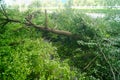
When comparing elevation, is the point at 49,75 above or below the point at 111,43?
below

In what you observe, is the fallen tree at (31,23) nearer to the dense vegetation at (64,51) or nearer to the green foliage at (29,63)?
the dense vegetation at (64,51)

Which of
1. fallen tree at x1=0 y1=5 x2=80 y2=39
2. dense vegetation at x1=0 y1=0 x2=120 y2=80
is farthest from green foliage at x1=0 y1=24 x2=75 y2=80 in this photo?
fallen tree at x1=0 y1=5 x2=80 y2=39

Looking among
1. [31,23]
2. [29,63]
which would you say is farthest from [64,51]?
[29,63]

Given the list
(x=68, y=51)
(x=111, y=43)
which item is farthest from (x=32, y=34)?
(x=111, y=43)

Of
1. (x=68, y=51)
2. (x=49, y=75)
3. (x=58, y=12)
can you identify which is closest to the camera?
(x=49, y=75)

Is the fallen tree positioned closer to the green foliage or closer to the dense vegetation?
the dense vegetation

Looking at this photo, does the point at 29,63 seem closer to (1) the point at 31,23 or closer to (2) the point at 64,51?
(2) the point at 64,51

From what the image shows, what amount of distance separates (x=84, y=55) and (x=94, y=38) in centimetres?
57

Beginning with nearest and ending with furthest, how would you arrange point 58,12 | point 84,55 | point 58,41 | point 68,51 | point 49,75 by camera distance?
point 49,75, point 84,55, point 68,51, point 58,41, point 58,12

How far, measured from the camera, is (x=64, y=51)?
5500 millimetres

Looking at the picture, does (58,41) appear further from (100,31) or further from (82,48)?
(100,31)

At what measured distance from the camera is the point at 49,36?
594cm

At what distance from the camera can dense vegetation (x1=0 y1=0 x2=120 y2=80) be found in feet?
12.1

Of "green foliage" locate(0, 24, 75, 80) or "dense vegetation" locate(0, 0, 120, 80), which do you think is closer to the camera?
"green foliage" locate(0, 24, 75, 80)
